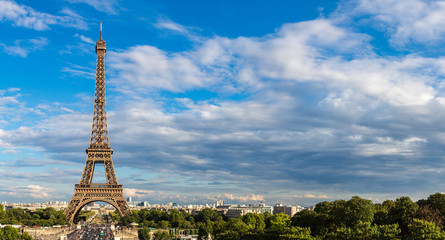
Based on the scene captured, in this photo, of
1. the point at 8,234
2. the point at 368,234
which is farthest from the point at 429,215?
the point at 8,234

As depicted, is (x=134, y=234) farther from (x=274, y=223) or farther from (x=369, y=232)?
(x=369, y=232)

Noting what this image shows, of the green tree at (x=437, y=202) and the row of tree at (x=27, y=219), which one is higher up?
the green tree at (x=437, y=202)

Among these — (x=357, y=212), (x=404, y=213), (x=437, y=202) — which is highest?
(x=437, y=202)

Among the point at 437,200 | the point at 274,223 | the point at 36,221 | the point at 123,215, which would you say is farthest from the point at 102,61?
the point at 437,200

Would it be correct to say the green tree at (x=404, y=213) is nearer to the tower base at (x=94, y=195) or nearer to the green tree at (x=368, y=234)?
the green tree at (x=368, y=234)

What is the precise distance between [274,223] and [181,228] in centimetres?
5473

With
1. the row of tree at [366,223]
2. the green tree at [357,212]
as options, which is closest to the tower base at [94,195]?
the row of tree at [366,223]

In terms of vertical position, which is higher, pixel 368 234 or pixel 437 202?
pixel 437 202

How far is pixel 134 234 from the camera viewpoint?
113 metres

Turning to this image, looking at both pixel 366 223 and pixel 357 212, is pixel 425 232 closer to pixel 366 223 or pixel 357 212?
pixel 366 223

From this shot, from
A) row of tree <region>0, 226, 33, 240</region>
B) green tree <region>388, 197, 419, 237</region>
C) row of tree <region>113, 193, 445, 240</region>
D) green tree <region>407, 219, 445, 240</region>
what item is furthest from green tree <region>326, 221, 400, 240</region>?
row of tree <region>0, 226, 33, 240</region>

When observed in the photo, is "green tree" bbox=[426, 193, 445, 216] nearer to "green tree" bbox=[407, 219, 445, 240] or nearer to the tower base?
"green tree" bbox=[407, 219, 445, 240]

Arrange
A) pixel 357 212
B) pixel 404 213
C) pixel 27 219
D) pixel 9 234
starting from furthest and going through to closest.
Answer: pixel 27 219 < pixel 9 234 < pixel 357 212 < pixel 404 213

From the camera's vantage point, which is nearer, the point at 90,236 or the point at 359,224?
the point at 359,224
